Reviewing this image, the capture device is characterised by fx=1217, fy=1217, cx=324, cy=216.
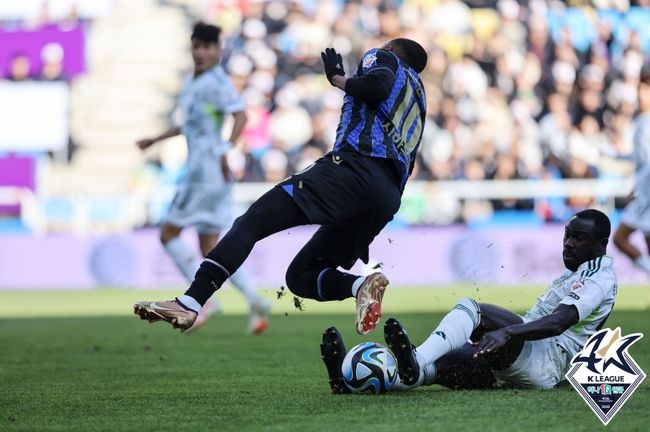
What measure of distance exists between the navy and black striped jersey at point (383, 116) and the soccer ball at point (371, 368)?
1064 millimetres

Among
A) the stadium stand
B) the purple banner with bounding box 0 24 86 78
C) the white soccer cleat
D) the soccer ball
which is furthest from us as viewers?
the purple banner with bounding box 0 24 86 78

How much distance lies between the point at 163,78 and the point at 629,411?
748 inches

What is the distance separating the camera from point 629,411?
17.9 feet

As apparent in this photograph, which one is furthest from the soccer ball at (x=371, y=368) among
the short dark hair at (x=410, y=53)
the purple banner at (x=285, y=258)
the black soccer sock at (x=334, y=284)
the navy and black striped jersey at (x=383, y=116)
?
the purple banner at (x=285, y=258)

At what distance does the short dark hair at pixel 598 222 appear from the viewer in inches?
243

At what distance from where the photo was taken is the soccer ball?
612 cm

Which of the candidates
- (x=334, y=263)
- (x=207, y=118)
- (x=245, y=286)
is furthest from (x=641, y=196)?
(x=334, y=263)

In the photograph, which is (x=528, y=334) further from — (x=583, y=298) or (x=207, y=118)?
(x=207, y=118)

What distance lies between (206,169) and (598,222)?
6307 millimetres

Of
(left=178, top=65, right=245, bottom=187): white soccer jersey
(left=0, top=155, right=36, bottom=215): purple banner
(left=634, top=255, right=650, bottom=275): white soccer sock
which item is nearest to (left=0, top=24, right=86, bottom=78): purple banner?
(left=0, top=155, right=36, bottom=215): purple banner

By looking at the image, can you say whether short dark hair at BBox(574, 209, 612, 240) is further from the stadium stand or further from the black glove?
the stadium stand

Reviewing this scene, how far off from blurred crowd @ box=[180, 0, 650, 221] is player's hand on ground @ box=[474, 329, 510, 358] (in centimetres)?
1384

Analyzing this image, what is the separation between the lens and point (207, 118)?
38.5ft

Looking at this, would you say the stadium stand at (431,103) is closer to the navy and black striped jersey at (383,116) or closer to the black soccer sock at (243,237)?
the navy and black striped jersey at (383,116)
